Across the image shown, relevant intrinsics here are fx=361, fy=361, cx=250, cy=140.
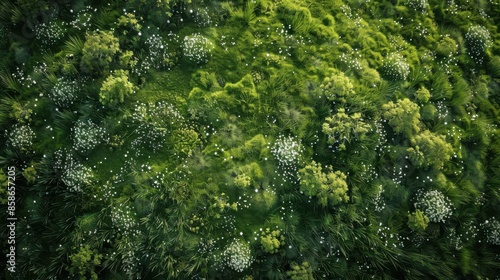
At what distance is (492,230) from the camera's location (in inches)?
294

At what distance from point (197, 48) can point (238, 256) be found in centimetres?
417

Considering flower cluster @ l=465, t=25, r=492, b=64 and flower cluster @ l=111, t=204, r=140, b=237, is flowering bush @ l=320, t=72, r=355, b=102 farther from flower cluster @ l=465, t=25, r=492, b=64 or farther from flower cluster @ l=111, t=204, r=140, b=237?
flower cluster @ l=111, t=204, r=140, b=237

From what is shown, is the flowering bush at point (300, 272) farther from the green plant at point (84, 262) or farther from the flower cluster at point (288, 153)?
the green plant at point (84, 262)

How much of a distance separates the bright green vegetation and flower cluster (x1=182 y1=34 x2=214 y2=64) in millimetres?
31

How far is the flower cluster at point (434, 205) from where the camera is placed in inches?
285

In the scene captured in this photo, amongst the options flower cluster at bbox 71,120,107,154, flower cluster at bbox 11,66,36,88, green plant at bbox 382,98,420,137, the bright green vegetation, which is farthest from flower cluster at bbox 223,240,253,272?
flower cluster at bbox 11,66,36,88

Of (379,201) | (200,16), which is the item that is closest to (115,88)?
(200,16)

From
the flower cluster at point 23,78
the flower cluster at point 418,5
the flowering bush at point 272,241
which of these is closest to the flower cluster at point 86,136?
the flower cluster at point 23,78

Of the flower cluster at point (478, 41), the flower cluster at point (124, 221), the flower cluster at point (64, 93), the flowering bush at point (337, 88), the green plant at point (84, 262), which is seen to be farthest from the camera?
the flower cluster at point (478, 41)

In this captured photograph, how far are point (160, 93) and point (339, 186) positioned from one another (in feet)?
13.2

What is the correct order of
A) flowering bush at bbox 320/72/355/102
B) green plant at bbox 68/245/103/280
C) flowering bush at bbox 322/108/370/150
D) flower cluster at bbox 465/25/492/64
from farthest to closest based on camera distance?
flower cluster at bbox 465/25/492/64 → flowering bush at bbox 320/72/355/102 → flowering bush at bbox 322/108/370/150 → green plant at bbox 68/245/103/280

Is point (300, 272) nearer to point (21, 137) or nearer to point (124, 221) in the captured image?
point (124, 221)

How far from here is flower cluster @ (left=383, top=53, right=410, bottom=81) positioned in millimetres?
7641

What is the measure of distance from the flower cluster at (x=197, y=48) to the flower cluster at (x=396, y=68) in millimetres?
3769
